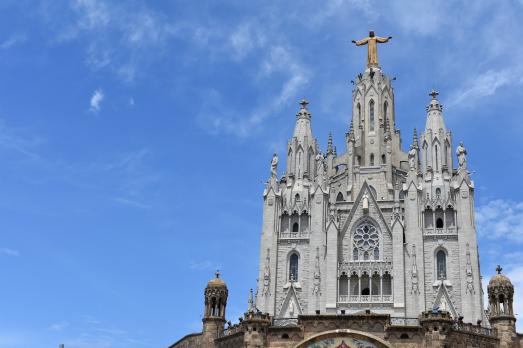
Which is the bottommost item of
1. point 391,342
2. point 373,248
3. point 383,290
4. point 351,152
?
point 391,342

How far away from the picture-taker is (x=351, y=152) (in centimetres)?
6706

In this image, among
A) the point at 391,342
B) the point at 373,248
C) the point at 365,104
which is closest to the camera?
the point at 391,342

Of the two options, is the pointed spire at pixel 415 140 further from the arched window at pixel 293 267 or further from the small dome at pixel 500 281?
the small dome at pixel 500 281

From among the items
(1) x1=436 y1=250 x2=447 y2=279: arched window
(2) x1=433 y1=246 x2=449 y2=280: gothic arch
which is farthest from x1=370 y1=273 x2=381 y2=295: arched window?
(1) x1=436 y1=250 x2=447 y2=279: arched window

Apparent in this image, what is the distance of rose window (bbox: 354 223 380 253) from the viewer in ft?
198

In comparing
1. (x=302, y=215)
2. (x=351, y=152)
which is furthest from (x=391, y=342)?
(x=351, y=152)

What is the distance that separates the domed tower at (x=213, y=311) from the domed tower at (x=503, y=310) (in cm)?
1210

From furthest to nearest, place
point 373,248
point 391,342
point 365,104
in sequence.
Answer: point 365,104 → point 373,248 → point 391,342

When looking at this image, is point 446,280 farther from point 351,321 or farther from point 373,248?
point 351,321

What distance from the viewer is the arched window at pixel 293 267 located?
197ft

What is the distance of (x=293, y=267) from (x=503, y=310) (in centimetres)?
2970

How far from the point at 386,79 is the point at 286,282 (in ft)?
83.1

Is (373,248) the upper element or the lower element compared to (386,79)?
lower

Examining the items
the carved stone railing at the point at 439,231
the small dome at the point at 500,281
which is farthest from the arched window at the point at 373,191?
the small dome at the point at 500,281
